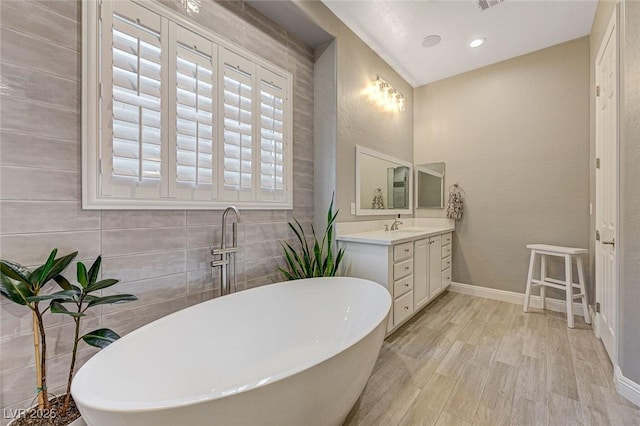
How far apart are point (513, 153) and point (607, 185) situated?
1187mm

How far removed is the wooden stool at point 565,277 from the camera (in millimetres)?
2451

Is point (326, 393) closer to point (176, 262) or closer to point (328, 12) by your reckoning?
point (176, 262)

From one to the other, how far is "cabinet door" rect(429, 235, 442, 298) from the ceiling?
2131mm

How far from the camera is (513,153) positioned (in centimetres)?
306

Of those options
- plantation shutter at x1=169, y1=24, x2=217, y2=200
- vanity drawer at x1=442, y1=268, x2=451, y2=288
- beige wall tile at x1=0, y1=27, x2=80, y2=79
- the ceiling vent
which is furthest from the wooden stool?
beige wall tile at x1=0, y1=27, x2=80, y2=79

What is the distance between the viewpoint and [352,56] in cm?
263

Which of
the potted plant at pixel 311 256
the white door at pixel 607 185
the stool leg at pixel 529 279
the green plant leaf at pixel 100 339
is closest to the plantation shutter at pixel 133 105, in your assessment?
the green plant leaf at pixel 100 339

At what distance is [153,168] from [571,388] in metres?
2.91

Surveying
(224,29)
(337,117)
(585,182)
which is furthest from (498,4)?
(224,29)

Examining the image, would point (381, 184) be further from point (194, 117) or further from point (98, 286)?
point (98, 286)

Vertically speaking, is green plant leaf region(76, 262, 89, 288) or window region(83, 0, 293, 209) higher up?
window region(83, 0, 293, 209)

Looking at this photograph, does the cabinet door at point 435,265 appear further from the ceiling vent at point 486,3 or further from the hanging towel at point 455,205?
the ceiling vent at point 486,3

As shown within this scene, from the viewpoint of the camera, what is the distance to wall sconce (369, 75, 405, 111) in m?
2.99

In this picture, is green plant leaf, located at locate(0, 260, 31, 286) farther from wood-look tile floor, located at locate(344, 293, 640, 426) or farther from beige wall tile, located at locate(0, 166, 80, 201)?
wood-look tile floor, located at locate(344, 293, 640, 426)
